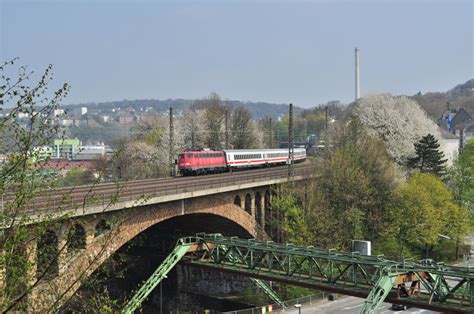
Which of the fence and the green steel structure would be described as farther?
the fence

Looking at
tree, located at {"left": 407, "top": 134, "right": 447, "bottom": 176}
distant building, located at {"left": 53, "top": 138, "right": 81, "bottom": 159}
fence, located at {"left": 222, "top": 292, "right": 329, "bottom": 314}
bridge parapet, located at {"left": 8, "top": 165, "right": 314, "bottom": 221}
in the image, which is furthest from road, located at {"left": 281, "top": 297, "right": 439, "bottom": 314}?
distant building, located at {"left": 53, "top": 138, "right": 81, "bottom": 159}

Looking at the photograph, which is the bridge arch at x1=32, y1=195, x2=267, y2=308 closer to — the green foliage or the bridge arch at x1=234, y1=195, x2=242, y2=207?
the bridge arch at x1=234, y1=195, x2=242, y2=207

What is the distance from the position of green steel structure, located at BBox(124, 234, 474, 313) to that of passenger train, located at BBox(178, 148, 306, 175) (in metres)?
17.1

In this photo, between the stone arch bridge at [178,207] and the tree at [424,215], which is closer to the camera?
the stone arch bridge at [178,207]

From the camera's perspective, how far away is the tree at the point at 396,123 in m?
76.3

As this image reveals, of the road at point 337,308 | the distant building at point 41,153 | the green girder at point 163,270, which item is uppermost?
the distant building at point 41,153

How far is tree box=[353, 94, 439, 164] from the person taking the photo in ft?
250

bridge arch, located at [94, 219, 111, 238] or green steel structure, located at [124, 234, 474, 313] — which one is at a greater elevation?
bridge arch, located at [94, 219, 111, 238]

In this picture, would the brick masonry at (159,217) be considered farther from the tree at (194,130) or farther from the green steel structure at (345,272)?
the tree at (194,130)

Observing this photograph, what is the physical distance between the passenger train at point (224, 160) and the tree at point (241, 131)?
15.2m

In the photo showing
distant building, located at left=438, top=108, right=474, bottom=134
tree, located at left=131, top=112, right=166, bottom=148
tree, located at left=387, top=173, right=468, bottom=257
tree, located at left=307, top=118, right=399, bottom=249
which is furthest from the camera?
distant building, located at left=438, top=108, right=474, bottom=134

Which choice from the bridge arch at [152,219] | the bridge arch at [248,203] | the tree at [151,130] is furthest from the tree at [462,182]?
the tree at [151,130]

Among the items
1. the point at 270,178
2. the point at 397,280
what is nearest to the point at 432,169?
the point at 270,178

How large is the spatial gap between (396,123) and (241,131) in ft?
77.6
